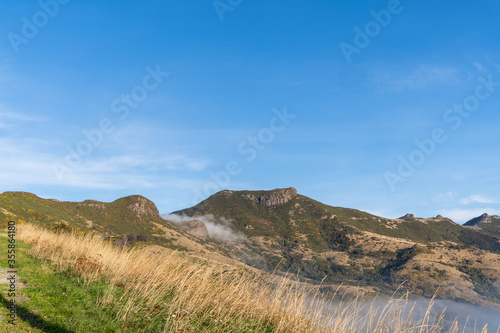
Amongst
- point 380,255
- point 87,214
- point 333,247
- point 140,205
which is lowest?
point 380,255

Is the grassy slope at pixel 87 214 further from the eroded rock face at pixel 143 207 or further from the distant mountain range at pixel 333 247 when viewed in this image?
the distant mountain range at pixel 333 247

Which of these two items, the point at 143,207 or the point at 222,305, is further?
the point at 143,207

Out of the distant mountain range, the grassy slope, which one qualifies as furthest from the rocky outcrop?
the distant mountain range

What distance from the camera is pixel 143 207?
389 ft

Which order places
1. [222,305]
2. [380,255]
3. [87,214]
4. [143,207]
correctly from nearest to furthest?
1. [222,305]
2. [87,214]
3. [143,207]
4. [380,255]

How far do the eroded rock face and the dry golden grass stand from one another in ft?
368

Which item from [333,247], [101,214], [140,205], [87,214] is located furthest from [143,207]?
[333,247]

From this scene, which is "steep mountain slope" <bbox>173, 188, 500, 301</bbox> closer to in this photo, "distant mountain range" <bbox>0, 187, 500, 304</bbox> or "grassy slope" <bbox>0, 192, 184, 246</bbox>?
"distant mountain range" <bbox>0, 187, 500, 304</bbox>

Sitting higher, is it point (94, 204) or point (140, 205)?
point (140, 205)

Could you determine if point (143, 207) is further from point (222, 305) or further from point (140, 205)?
point (222, 305)

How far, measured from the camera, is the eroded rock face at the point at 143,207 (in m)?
116

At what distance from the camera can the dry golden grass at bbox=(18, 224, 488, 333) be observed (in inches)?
268

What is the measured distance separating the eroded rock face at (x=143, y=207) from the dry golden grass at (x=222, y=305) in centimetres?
11212

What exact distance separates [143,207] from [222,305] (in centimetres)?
11869
